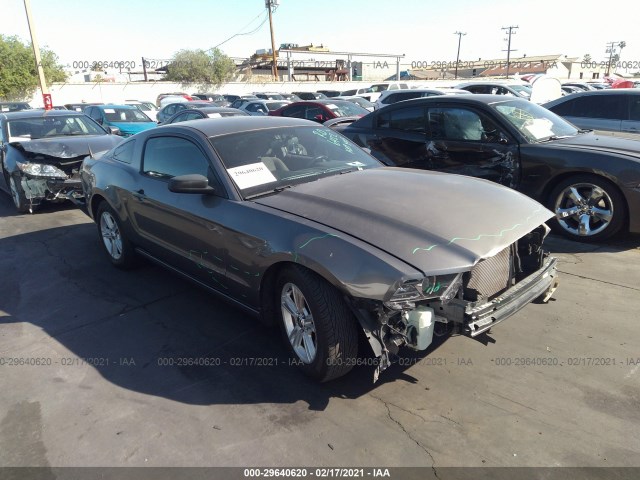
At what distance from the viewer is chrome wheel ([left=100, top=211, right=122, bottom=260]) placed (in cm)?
530

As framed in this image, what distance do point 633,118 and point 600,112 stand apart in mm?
539

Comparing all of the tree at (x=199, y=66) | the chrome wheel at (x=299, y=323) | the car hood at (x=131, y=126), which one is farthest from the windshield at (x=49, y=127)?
the tree at (x=199, y=66)

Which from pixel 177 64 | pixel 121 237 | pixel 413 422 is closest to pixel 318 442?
pixel 413 422

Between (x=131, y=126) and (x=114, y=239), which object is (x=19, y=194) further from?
(x=131, y=126)

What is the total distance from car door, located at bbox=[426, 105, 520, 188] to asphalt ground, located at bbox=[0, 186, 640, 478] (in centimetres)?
185

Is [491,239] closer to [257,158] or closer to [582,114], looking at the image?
[257,158]

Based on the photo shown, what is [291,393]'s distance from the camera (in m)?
3.09

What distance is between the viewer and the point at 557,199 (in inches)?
222

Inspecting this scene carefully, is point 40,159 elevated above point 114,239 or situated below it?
above

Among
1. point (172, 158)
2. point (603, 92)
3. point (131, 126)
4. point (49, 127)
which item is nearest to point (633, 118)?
point (603, 92)

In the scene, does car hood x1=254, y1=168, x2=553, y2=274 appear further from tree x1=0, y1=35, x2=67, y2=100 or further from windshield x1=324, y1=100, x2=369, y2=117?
tree x1=0, y1=35, x2=67, y2=100

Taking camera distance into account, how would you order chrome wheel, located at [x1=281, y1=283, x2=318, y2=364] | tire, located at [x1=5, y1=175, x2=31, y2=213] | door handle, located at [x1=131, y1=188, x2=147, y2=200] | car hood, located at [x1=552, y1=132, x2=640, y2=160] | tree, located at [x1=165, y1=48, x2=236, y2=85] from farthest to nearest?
tree, located at [x1=165, y1=48, x2=236, y2=85]
tire, located at [x1=5, y1=175, x2=31, y2=213]
car hood, located at [x1=552, y1=132, x2=640, y2=160]
door handle, located at [x1=131, y1=188, x2=147, y2=200]
chrome wheel, located at [x1=281, y1=283, x2=318, y2=364]

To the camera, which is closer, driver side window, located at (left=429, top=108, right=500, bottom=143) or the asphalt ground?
the asphalt ground

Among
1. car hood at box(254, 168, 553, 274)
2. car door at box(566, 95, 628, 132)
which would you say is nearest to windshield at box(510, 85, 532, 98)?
car door at box(566, 95, 628, 132)
